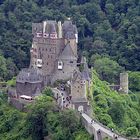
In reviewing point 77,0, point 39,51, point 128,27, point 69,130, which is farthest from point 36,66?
point 77,0

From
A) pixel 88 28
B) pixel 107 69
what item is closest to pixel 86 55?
pixel 107 69

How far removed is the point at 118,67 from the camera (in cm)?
9456

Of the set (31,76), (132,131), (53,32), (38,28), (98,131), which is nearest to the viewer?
(98,131)

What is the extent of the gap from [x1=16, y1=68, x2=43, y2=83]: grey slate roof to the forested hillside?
1700cm

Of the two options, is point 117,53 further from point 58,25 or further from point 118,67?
point 58,25

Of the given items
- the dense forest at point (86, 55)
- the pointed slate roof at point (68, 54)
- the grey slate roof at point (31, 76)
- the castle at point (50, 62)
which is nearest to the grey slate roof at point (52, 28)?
the castle at point (50, 62)

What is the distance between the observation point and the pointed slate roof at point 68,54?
236ft

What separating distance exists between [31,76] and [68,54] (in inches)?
164

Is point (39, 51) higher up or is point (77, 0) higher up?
point (77, 0)

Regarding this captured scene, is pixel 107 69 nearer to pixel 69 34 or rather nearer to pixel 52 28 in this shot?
pixel 69 34

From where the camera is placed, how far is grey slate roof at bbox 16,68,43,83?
7181 cm

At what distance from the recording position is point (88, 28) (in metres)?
108

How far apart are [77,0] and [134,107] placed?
38.7 meters

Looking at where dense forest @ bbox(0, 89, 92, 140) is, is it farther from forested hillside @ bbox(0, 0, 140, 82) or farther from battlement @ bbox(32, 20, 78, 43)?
forested hillside @ bbox(0, 0, 140, 82)
